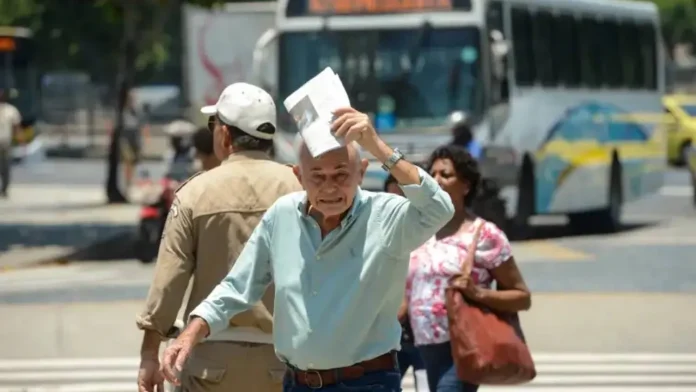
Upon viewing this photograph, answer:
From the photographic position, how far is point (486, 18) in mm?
19391

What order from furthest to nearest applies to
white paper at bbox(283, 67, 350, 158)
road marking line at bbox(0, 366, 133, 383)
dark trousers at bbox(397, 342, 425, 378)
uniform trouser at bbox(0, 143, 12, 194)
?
uniform trouser at bbox(0, 143, 12, 194) → road marking line at bbox(0, 366, 133, 383) → dark trousers at bbox(397, 342, 425, 378) → white paper at bbox(283, 67, 350, 158)

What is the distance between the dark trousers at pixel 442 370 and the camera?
23.0 ft

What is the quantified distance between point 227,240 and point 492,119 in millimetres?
13732

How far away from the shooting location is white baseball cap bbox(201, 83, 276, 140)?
230 inches

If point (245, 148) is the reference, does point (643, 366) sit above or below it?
below

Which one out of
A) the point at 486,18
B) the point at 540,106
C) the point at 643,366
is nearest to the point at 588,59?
the point at 540,106

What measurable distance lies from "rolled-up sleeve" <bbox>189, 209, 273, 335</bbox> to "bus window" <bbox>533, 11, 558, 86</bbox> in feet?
53.1

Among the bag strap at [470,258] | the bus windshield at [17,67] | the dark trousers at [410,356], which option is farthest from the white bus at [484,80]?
the bus windshield at [17,67]

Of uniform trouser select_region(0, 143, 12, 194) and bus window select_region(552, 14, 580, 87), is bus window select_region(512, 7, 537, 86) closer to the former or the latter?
bus window select_region(552, 14, 580, 87)

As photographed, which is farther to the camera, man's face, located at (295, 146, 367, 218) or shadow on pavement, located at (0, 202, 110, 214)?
shadow on pavement, located at (0, 202, 110, 214)

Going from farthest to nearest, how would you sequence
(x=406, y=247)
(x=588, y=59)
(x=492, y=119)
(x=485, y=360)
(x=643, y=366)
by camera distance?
(x=588, y=59)
(x=492, y=119)
(x=643, y=366)
(x=485, y=360)
(x=406, y=247)

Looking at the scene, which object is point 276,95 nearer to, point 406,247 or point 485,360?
point 485,360

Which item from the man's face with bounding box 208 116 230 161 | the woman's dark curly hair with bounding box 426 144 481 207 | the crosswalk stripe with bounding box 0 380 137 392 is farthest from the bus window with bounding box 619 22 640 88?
the man's face with bounding box 208 116 230 161

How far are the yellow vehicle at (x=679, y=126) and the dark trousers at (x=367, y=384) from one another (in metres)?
33.8
